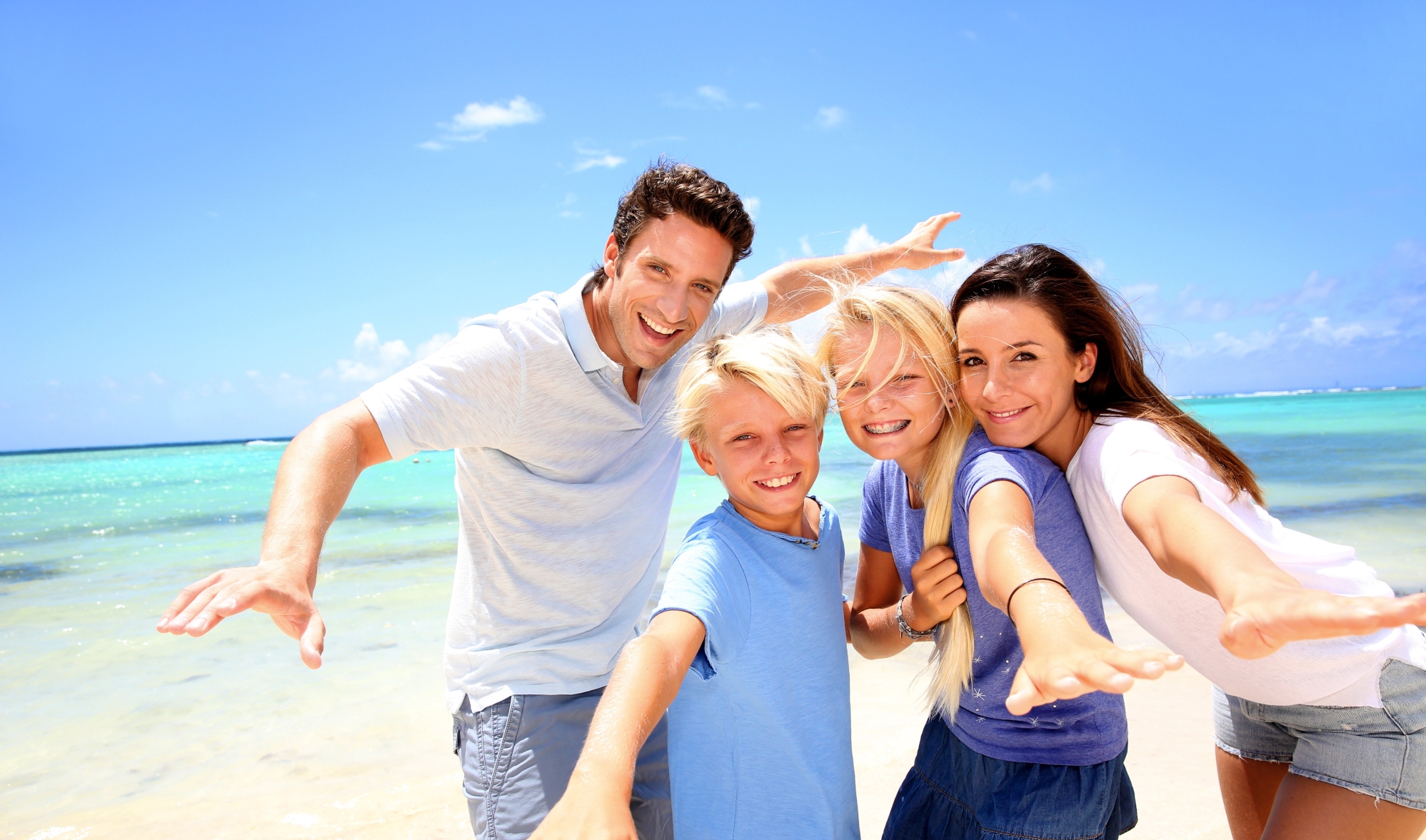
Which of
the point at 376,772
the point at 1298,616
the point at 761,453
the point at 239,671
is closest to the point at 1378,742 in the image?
the point at 1298,616

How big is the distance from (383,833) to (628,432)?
2431 millimetres

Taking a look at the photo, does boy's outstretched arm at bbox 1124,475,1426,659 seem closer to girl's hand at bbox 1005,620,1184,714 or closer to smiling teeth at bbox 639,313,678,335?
girl's hand at bbox 1005,620,1184,714

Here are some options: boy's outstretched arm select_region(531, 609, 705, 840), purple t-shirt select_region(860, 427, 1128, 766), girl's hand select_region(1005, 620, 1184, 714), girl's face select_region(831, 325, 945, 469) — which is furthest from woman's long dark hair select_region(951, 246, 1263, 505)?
boy's outstretched arm select_region(531, 609, 705, 840)

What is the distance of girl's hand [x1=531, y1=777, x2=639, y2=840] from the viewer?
1175mm

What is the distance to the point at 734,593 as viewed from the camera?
183 centimetres

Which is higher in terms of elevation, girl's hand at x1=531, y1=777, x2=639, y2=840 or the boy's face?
the boy's face

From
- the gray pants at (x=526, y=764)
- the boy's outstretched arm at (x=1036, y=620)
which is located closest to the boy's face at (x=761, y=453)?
the boy's outstretched arm at (x=1036, y=620)

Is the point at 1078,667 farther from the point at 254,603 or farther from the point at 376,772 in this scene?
the point at 376,772

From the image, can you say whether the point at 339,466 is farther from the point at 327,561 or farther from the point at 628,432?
the point at 327,561

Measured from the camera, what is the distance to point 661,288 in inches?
111

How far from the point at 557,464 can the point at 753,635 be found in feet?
3.68

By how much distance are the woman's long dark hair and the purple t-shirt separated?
1.23 feet

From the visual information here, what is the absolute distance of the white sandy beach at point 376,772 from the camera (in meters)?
3.63

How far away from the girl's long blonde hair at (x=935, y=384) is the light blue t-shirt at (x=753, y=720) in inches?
13.6
